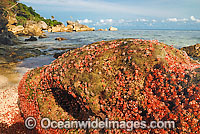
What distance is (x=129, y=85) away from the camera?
21.7 ft

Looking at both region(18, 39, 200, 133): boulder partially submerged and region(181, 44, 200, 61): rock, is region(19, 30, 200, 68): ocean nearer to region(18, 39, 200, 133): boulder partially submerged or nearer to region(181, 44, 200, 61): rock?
region(18, 39, 200, 133): boulder partially submerged

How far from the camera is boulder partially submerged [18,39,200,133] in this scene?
611 cm

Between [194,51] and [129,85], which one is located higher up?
[194,51]

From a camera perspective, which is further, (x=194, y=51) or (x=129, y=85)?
(x=194, y=51)

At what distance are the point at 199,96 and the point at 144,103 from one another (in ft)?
6.80

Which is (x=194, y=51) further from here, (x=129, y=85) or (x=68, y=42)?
(x=68, y=42)

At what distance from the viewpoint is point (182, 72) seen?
644 cm

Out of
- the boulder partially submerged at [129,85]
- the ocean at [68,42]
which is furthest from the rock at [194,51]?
the ocean at [68,42]

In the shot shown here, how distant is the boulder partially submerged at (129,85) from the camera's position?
20.0ft

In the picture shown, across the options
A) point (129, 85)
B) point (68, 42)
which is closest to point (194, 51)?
point (129, 85)

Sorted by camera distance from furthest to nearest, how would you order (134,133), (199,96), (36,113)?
(36,113) → (134,133) → (199,96)

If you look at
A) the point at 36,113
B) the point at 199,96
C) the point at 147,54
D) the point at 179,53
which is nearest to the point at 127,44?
the point at 147,54

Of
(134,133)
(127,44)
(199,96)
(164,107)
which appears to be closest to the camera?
(199,96)

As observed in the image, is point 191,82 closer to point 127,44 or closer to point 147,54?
point 147,54
